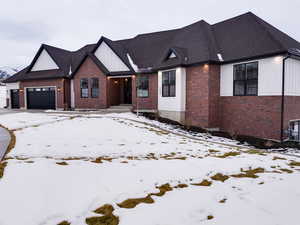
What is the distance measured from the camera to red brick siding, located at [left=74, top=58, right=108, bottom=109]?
1647cm

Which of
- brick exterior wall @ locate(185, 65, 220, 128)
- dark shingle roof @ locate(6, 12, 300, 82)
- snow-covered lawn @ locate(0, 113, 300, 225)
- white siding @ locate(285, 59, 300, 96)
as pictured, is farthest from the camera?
brick exterior wall @ locate(185, 65, 220, 128)

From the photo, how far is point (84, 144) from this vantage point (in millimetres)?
5883

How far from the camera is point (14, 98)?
21.5 m

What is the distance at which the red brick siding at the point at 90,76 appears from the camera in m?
16.5

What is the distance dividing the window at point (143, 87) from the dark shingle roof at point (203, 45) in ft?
2.91

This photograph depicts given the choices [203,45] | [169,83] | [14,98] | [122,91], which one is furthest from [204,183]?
[14,98]

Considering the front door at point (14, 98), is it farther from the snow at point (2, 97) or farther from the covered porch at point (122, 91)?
the covered porch at point (122, 91)

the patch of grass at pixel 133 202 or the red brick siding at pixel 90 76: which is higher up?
the red brick siding at pixel 90 76

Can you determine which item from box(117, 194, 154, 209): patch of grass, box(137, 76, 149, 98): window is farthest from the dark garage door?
box(117, 194, 154, 209): patch of grass

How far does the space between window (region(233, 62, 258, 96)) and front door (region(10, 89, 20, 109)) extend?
891 inches

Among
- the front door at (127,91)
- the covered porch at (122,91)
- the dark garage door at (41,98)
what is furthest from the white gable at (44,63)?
the front door at (127,91)

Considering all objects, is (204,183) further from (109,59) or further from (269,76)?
(109,59)

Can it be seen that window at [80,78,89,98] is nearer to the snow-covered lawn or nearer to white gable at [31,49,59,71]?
white gable at [31,49,59,71]

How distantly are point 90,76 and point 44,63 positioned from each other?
257 inches
